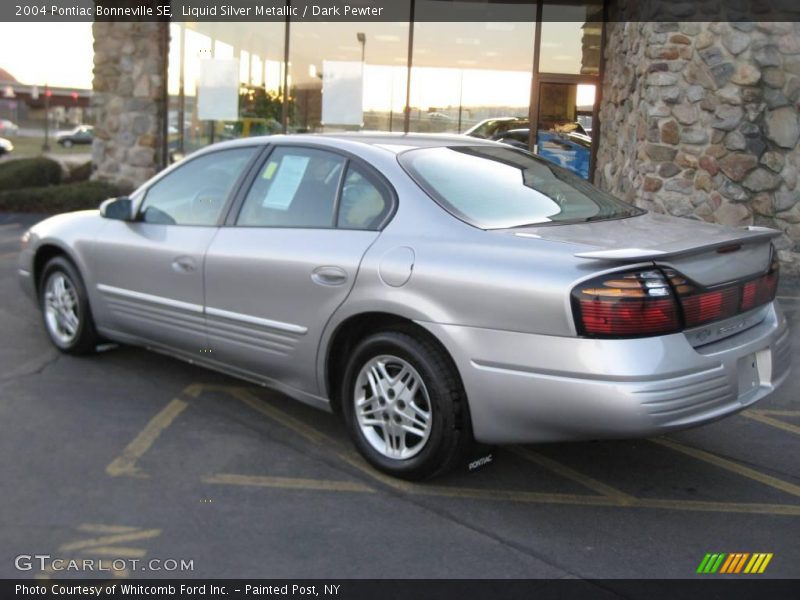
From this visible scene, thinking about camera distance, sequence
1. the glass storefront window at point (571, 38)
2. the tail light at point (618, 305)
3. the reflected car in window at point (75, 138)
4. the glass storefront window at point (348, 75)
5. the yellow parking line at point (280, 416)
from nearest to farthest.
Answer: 1. the tail light at point (618, 305)
2. the yellow parking line at point (280, 416)
3. the glass storefront window at point (571, 38)
4. the glass storefront window at point (348, 75)
5. the reflected car in window at point (75, 138)

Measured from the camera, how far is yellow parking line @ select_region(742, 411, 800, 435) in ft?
16.6

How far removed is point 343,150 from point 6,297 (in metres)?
4.65

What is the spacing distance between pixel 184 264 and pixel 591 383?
2572 mm

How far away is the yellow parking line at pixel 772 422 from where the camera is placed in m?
5.05

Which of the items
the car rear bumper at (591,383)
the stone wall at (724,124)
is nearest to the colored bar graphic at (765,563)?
the car rear bumper at (591,383)

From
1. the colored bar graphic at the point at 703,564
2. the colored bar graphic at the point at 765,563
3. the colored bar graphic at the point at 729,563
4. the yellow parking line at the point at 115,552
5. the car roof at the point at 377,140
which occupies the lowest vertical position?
the yellow parking line at the point at 115,552

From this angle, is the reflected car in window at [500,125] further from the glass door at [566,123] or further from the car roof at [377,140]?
the car roof at [377,140]

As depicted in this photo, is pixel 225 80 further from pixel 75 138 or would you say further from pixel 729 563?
pixel 75 138

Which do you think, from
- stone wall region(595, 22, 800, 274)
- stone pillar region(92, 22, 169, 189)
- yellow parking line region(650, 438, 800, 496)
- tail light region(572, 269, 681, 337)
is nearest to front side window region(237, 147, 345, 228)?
tail light region(572, 269, 681, 337)

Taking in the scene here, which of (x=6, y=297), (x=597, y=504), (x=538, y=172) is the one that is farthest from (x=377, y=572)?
(x=6, y=297)

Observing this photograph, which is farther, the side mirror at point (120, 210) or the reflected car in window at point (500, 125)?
the reflected car in window at point (500, 125)

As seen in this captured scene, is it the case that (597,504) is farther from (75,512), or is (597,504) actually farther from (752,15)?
(752,15)

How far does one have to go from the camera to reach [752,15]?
9422 mm

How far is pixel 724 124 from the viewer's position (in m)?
9.52
